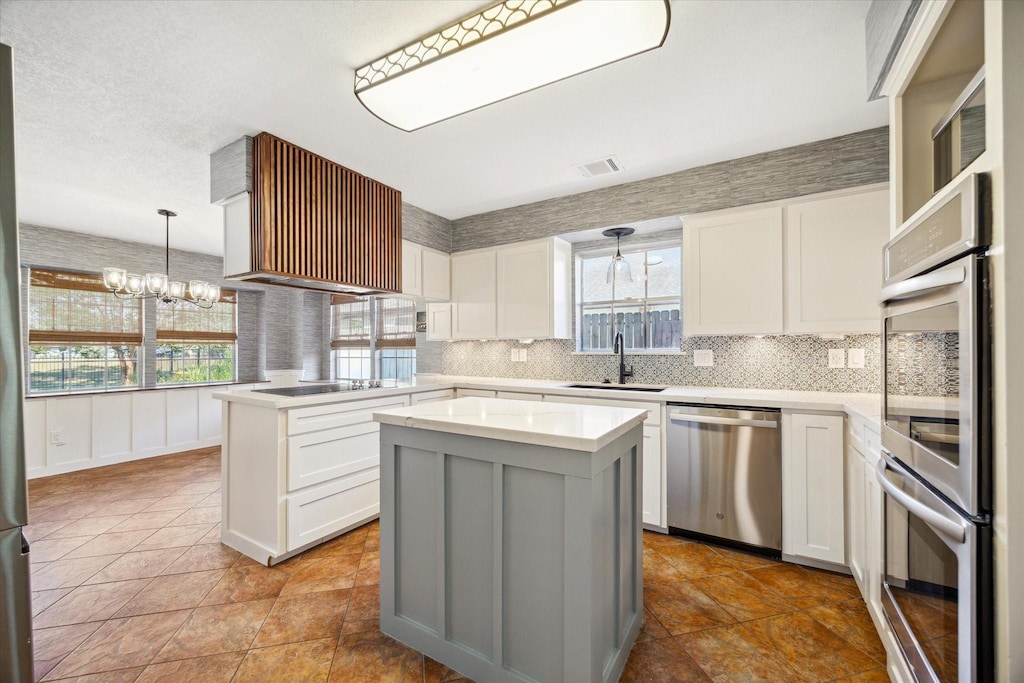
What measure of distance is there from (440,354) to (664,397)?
8.61ft

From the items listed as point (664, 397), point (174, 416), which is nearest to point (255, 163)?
point (664, 397)

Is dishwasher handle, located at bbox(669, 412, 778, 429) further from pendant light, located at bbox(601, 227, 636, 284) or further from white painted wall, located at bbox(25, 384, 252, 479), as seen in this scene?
white painted wall, located at bbox(25, 384, 252, 479)

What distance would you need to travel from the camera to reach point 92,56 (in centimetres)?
192

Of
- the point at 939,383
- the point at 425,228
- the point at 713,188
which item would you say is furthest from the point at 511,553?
the point at 425,228

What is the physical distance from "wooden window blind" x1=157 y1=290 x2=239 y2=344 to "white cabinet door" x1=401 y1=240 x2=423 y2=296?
3.36 meters

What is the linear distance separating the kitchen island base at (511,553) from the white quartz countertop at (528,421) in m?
0.05

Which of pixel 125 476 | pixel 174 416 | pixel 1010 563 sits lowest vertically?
pixel 125 476

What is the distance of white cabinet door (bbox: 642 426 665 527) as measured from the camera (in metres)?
2.96

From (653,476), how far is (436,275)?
2640 mm

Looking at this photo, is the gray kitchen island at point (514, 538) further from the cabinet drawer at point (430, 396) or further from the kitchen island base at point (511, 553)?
the cabinet drawer at point (430, 396)

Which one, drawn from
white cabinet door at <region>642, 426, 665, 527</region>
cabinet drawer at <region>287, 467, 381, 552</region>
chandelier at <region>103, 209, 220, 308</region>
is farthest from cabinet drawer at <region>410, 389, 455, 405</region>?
chandelier at <region>103, 209, 220, 308</region>

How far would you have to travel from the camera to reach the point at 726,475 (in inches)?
107

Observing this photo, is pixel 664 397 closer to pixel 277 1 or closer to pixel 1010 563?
pixel 1010 563

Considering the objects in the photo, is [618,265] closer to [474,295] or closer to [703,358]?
[703,358]
